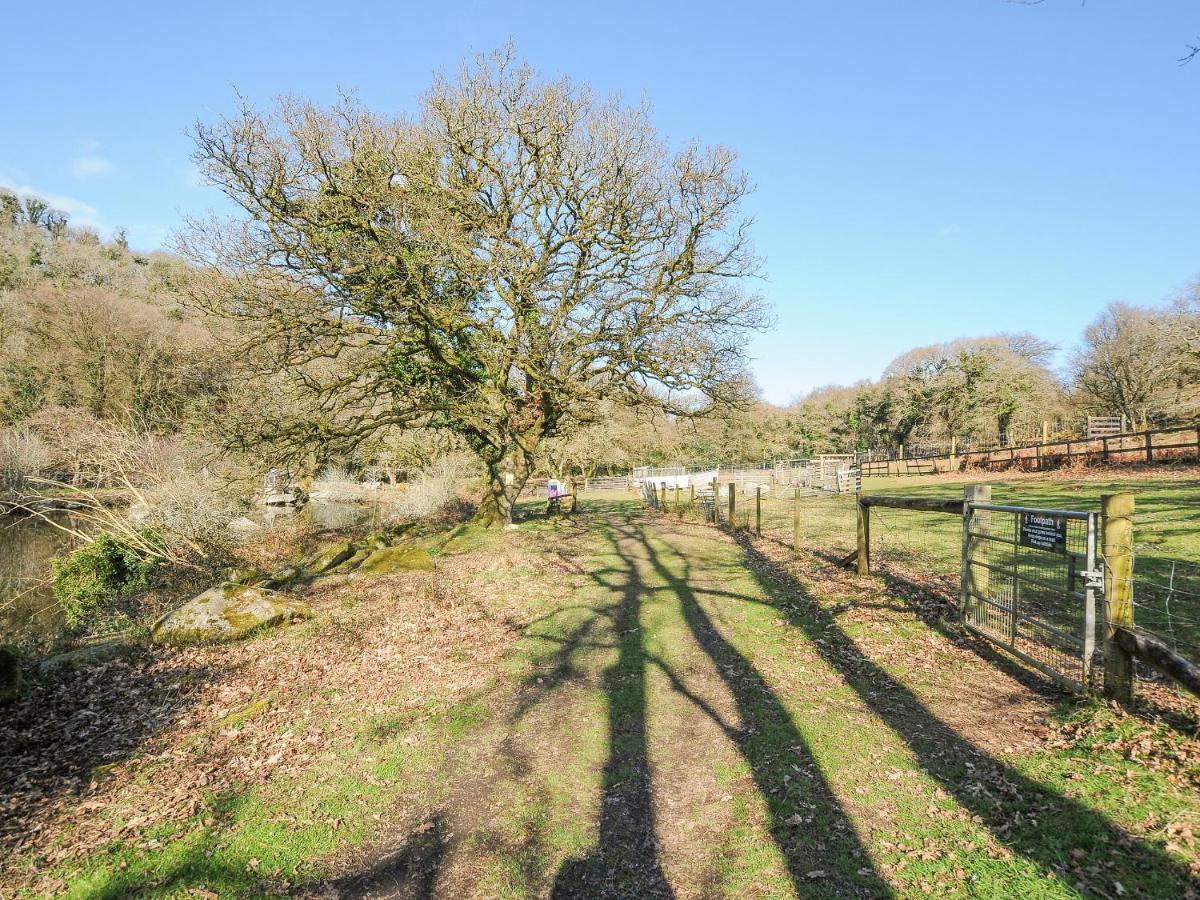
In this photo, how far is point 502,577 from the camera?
40.5 ft

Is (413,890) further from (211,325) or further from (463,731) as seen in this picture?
(211,325)

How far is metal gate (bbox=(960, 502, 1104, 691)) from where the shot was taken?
5105 mm

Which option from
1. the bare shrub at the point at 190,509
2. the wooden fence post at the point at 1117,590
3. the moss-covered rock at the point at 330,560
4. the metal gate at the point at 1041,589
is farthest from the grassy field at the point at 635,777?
the bare shrub at the point at 190,509

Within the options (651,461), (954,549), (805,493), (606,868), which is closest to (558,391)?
(954,549)

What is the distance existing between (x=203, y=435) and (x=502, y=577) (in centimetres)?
943

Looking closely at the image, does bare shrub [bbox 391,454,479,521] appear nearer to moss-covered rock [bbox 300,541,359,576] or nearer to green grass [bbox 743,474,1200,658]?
moss-covered rock [bbox 300,541,359,576]

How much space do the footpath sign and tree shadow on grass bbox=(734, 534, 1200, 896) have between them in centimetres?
191

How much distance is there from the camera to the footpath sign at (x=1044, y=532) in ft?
17.8

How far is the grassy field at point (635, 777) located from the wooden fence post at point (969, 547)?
667 mm

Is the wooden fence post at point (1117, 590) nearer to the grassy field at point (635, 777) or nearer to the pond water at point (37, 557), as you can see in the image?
the grassy field at point (635, 777)

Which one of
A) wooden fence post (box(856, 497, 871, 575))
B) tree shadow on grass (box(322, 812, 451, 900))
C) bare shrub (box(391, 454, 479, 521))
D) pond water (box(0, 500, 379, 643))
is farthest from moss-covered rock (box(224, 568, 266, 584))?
wooden fence post (box(856, 497, 871, 575))

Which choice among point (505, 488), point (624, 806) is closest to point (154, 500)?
point (505, 488)

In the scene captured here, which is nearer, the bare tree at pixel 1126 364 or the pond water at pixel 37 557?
the pond water at pixel 37 557

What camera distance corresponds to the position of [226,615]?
930 centimetres
